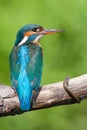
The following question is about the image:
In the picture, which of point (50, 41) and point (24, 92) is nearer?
point (24, 92)

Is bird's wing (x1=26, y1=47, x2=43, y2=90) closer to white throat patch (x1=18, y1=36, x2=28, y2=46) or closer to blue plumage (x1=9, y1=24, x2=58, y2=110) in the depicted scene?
blue plumage (x1=9, y1=24, x2=58, y2=110)

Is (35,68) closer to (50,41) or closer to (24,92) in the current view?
(24,92)

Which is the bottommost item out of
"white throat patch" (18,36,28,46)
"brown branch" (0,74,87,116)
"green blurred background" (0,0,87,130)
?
"green blurred background" (0,0,87,130)

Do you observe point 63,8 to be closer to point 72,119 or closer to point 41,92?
point 72,119

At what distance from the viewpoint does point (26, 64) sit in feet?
20.8

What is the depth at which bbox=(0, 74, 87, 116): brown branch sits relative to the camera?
607cm

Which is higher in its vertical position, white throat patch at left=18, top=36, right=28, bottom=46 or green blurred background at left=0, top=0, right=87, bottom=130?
white throat patch at left=18, top=36, right=28, bottom=46

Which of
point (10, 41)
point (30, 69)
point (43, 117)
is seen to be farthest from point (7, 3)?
point (30, 69)

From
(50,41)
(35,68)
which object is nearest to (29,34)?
(35,68)

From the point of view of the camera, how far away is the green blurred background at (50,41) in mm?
8391

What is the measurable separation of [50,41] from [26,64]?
89.2 inches

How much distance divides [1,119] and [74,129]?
87 centimetres

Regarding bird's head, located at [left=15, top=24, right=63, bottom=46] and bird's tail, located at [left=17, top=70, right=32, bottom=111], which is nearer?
bird's tail, located at [left=17, top=70, right=32, bottom=111]

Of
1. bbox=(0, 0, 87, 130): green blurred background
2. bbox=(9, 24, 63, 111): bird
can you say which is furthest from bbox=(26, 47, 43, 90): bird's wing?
bbox=(0, 0, 87, 130): green blurred background
